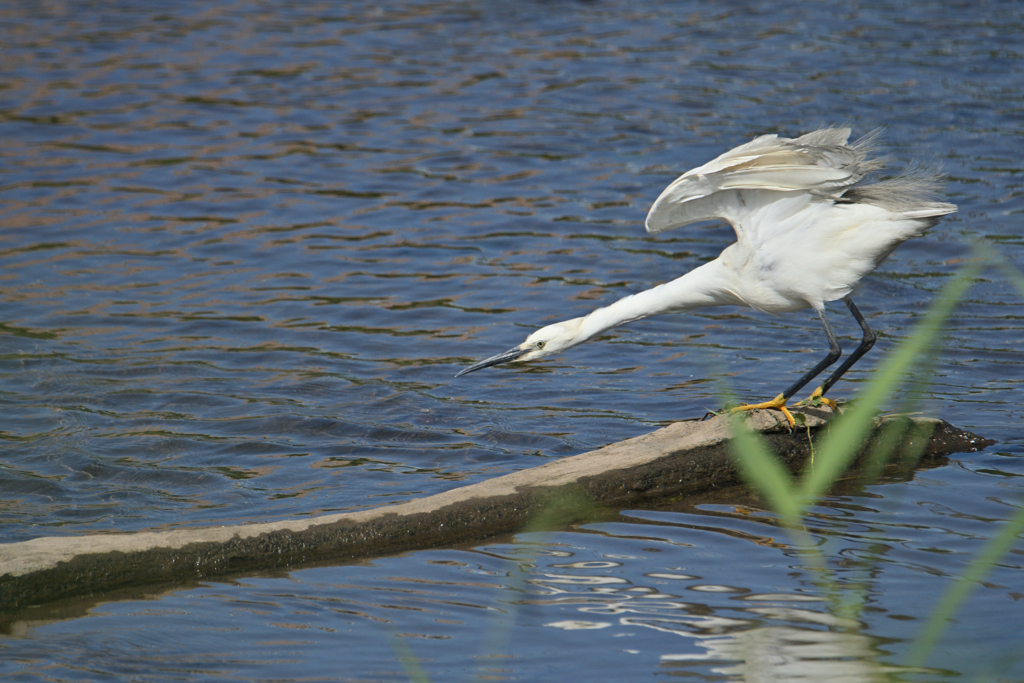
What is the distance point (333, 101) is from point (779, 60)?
212 inches

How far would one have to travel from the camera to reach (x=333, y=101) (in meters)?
12.6

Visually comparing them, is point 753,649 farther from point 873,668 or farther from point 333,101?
point 333,101

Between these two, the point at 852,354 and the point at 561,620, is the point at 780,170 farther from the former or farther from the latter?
the point at 561,620

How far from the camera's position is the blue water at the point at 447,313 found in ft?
11.7

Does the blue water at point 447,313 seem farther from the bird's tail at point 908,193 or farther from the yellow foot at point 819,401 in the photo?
the bird's tail at point 908,193

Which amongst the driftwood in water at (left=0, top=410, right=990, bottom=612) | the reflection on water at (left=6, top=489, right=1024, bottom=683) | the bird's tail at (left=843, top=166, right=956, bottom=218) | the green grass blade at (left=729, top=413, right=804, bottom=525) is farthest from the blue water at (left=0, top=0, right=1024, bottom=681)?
the bird's tail at (left=843, top=166, right=956, bottom=218)

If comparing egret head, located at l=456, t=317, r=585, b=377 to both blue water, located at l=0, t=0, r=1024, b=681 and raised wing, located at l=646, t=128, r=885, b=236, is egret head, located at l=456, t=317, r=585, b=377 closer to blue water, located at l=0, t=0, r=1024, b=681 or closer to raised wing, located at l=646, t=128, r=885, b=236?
blue water, located at l=0, t=0, r=1024, b=681

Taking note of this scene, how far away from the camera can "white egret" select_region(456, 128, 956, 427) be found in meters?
4.80

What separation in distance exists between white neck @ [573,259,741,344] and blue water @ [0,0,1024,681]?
769 mm

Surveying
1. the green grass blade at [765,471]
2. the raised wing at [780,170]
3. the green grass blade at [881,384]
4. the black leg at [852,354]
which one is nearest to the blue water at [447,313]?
the green grass blade at [765,471]

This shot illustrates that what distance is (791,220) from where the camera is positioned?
504 centimetres

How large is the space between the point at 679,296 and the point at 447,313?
112 inches

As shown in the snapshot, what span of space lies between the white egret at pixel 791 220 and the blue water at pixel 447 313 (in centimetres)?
90

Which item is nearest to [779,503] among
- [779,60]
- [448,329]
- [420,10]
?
[448,329]
